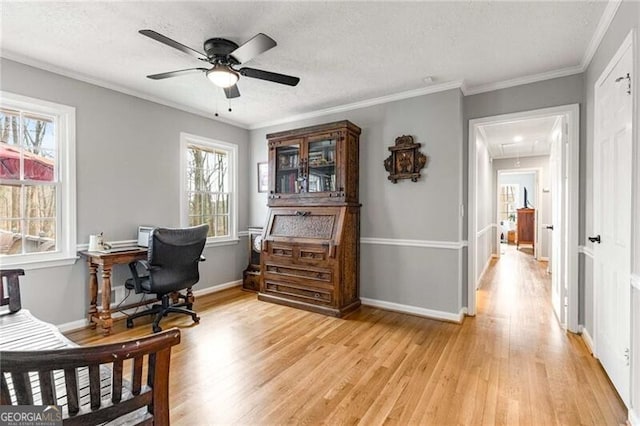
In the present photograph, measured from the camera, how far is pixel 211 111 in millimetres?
4309

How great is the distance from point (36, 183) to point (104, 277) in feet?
3.56

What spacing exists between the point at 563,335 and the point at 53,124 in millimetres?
5306

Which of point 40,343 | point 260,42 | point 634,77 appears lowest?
point 40,343

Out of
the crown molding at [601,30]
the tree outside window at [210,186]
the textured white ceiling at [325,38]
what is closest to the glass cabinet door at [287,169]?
the textured white ceiling at [325,38]

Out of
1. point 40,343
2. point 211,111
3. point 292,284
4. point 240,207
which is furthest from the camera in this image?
point 240,207

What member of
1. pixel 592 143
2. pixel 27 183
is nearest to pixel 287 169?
pixel 27 183

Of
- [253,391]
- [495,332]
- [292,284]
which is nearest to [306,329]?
[292,284]

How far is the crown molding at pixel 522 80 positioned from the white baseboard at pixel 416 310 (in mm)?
2418

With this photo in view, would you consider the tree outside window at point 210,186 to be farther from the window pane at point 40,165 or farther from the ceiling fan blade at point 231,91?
the ceiling fan blade at point 231,91

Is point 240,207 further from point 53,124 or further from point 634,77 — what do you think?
point 634,77

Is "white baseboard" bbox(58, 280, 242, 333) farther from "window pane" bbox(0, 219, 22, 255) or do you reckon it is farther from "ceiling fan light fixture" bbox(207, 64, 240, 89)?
"ceiling fan light fixture" bbox(207, 64, 240, 89)

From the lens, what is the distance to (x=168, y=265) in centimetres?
304

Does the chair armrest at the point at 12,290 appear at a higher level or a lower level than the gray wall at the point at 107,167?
lower

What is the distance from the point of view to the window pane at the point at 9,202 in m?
2.75
